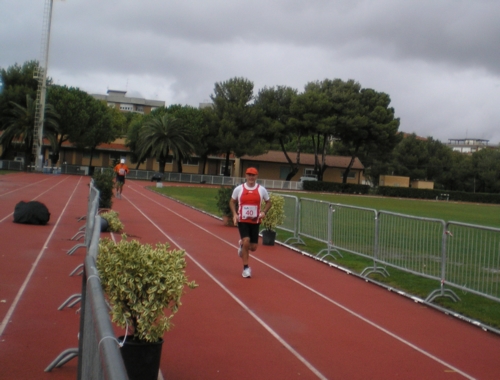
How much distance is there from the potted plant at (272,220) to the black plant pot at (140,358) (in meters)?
11.6

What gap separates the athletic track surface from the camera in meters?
6.24

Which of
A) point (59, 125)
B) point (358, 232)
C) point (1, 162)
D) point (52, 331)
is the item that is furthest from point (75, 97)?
point (52, 331)

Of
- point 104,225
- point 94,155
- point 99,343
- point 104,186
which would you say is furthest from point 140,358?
point 94,155

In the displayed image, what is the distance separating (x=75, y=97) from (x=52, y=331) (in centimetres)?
6355

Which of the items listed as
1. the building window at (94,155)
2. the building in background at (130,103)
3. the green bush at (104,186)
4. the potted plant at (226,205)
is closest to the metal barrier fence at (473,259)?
the potted plant at (226,205)

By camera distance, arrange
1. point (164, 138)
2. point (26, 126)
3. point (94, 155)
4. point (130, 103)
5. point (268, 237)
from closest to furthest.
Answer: point (268, 237), point (26, 126), point (164, 138), point (94, 155), point (130, 103)

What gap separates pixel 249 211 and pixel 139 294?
20.5 ft

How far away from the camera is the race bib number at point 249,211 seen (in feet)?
36.6

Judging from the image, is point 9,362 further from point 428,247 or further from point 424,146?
point 424,146

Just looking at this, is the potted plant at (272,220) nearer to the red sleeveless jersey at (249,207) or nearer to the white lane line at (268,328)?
the white lane line at (268,328)

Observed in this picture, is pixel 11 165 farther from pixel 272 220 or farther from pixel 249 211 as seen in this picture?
pixel 249 211

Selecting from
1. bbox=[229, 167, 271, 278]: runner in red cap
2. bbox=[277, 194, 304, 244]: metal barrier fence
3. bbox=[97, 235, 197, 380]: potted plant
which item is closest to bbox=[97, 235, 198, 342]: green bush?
bbox=[97, 235, 197, 380]: potted plant

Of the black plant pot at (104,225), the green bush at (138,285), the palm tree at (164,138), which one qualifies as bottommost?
the black plant pot at (104,225)

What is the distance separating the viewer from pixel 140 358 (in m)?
5.01
